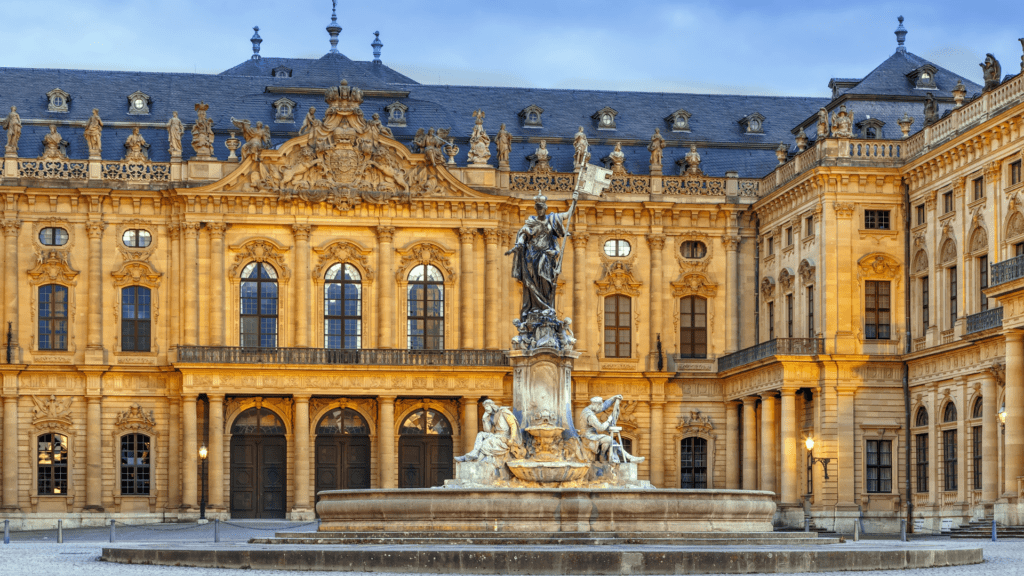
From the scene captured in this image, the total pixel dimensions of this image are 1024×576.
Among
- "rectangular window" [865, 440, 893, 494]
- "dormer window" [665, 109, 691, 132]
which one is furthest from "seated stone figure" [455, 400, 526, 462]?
"dormer window" [665, 109, 691, 132]

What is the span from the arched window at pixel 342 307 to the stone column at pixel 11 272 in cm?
1070

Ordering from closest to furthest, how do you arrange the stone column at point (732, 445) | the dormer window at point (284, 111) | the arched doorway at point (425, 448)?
the arched doorway at point (425, 448) < the stone column at point (732, 445) < the dormer window at point (284, 111)

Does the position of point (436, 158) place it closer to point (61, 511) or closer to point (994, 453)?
point (61, 511)

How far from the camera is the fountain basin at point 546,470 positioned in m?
36.6

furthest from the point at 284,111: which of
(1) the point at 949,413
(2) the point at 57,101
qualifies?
(1) the point at 949,413

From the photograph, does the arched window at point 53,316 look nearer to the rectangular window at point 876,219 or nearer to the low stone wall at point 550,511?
the rectangular window at point 876,219

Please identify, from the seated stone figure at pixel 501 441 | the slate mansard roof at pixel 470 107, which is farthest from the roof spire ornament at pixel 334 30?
the seated stone figure at pixel 501 441

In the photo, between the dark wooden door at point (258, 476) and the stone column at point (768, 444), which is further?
the dark wooden door at point (258, 476)

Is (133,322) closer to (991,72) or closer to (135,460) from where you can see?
(135,460)

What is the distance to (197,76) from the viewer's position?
70.8 metres

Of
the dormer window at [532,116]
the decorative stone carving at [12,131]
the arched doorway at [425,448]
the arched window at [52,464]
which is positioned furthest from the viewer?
the dormer window at [532,116]

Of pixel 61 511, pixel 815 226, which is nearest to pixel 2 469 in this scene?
pixel 61 511

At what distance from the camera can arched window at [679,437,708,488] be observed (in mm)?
66812

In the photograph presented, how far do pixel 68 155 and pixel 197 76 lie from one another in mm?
7010
